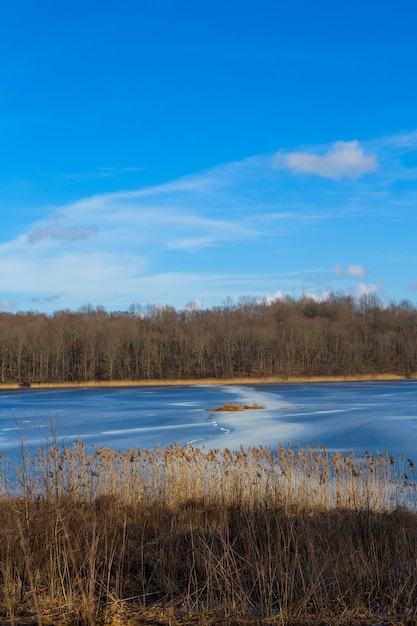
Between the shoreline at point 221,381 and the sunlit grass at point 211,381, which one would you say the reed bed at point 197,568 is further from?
the sunlit grass at point 211,381

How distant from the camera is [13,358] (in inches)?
2926

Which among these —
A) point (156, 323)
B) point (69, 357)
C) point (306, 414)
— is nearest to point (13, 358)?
point (69, 357)

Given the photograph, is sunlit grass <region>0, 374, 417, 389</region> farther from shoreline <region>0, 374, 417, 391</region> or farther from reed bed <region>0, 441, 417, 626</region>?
reed bed <region>0, 441, 417, 626</region>

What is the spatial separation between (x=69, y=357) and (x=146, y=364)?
1046 centimetres

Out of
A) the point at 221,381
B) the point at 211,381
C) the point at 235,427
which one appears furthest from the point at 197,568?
the point at 211,381

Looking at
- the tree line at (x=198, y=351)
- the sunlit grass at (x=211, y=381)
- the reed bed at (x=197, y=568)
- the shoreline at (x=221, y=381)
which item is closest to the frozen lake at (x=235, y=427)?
the reed bed at (x=197, y=568)

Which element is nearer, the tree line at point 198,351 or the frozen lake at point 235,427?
the frozen lake at point 235,427

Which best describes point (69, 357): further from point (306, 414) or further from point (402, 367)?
point (306, 414)

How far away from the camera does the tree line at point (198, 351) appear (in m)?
74.9

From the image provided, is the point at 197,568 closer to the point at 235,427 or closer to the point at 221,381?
the point at 235,427

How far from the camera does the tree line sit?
246ft

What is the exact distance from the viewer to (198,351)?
78.1m

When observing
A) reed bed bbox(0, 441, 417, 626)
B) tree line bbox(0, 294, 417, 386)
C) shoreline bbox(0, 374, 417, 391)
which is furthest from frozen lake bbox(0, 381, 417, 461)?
tree line bbox(0, 294, 417, 386)

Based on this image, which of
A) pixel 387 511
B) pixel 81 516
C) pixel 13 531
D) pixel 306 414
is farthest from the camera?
pixel 306 414
